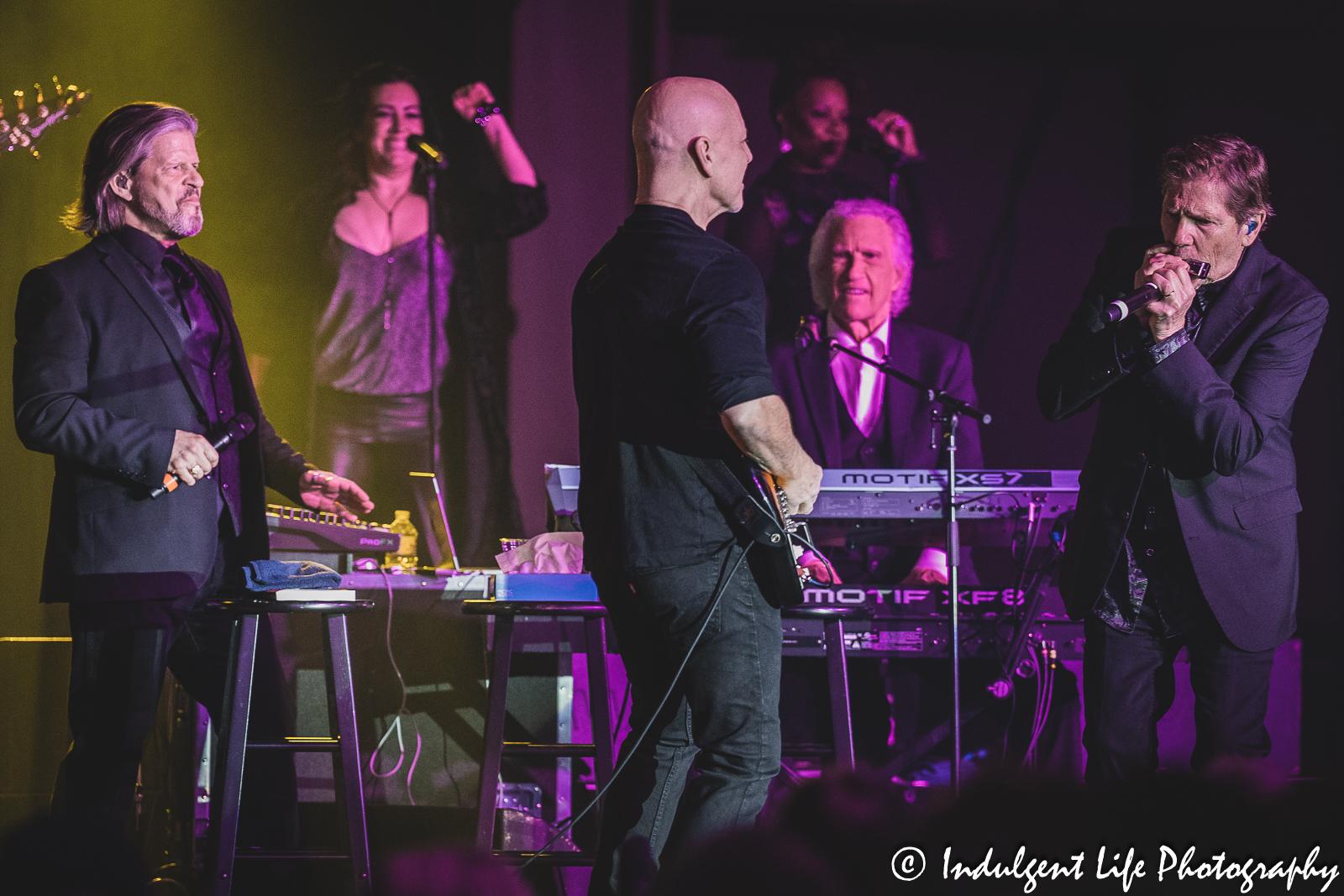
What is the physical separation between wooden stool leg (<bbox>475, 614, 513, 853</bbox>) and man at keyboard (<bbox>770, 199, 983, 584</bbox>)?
1.94m

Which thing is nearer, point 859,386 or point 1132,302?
point 1132,302

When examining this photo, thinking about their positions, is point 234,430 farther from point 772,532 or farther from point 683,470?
point 772,532

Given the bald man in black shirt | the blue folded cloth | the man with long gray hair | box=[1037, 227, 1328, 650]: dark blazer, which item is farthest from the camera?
the blue folded cloth

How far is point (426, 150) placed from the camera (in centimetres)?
509

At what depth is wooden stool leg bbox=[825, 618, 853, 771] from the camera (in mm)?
2846

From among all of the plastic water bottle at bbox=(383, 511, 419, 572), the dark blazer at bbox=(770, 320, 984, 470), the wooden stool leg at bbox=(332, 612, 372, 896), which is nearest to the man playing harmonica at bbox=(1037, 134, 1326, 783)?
the wooden stool leg at bbox=(332, 612, 372, 896)

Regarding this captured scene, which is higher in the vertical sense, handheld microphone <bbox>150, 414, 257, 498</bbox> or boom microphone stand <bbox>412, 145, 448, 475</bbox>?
boom microphone stand <bbox>412, 145, 448, 475</bbox>

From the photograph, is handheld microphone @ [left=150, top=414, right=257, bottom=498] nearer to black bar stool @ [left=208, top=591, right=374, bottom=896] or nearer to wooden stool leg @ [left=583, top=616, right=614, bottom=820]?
black bar stool @ [left=208, top=591, right=374, bottom=896]

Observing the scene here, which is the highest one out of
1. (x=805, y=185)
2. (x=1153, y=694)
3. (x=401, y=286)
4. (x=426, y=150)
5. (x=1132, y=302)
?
(x=426, y=150)

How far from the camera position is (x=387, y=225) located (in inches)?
207

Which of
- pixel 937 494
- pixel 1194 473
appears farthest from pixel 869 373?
pixel 1194 473

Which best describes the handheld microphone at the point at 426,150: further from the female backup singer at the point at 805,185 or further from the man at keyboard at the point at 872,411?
the man at keyboard at the point at 872,411

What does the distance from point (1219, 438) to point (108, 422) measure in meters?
2.44

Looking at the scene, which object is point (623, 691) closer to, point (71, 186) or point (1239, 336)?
point (1239, 336)
